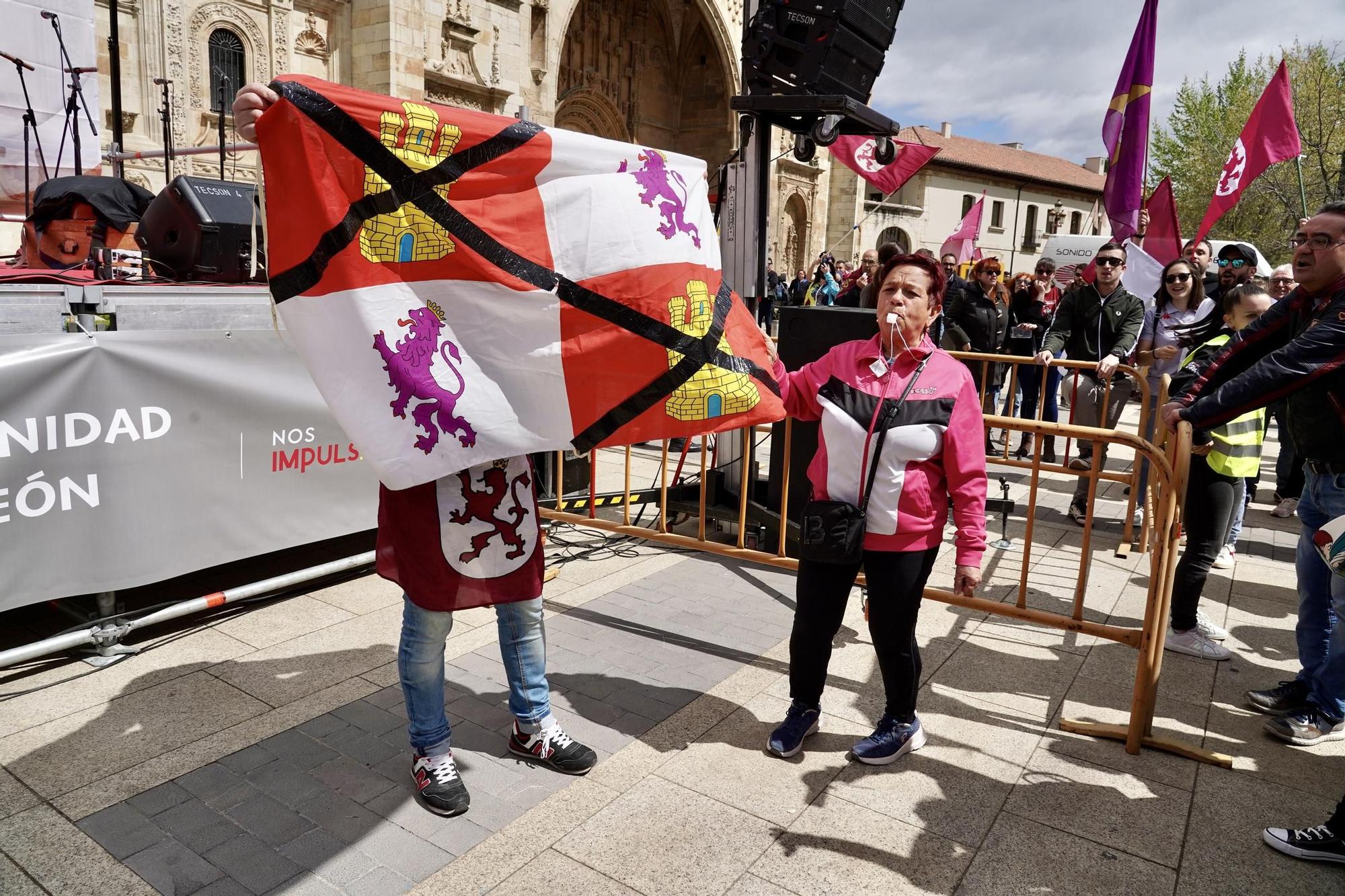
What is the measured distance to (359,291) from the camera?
262 cm

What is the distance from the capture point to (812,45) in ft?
18.1

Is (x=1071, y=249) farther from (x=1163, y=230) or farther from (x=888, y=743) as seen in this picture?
(x=888, y=743)

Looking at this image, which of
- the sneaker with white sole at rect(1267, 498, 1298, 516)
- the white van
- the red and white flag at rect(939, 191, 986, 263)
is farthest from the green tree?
the sneaker with white sole at rect(1267, 498, 1298, 516)

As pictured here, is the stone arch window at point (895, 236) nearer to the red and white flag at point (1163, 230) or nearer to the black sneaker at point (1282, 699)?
the red and white flag at point (1163, 230)

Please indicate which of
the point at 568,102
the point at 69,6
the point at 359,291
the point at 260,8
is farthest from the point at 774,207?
the point at 359,291

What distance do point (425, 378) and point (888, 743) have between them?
87.6 inches

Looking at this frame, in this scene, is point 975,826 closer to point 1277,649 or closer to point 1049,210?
point 1277,649

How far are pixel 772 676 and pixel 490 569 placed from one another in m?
1.78

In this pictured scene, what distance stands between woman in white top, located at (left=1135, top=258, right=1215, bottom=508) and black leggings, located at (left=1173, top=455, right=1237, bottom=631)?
9.05 feet

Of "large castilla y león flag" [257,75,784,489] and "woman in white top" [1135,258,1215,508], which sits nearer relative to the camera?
"large castilla y león flag" [257,75,784,489]

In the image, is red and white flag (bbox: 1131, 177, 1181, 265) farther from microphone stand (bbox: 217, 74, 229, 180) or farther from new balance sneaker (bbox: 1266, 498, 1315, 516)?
microphone stand (bbox: 217, 74, 229, 180)

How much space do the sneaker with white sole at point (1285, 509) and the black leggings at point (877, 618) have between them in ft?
20.5

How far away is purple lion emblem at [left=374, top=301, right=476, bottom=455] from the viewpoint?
2.65 metres

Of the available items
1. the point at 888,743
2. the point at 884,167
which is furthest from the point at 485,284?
the point at 884,167
